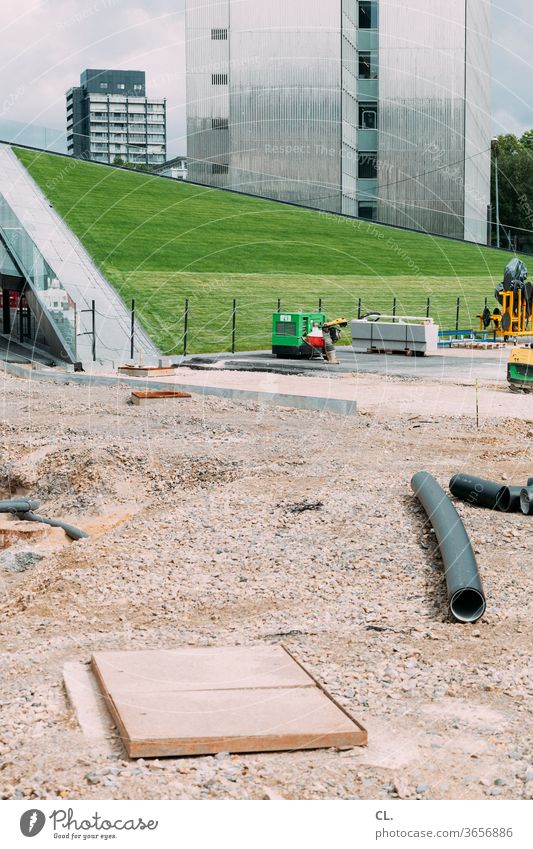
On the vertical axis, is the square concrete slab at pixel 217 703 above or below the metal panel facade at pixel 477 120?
below

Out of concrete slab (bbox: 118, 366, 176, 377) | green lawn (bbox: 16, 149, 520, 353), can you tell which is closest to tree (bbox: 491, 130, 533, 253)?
green lawn (bbox: 16, 149, 520, 353)

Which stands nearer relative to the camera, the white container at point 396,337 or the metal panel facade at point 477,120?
the white container at point 396,337

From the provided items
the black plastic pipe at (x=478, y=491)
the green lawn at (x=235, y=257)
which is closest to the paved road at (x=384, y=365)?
the green lawn at (x=235, y=257)

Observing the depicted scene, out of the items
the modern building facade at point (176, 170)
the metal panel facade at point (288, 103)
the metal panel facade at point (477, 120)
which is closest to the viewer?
the metal panel facade at point (288, 103)

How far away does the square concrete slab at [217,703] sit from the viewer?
6.88m

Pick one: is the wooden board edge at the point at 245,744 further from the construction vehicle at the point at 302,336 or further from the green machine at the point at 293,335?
the green machine at the point at 293,335

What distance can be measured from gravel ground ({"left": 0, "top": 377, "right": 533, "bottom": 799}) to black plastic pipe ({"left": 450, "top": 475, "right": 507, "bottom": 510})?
0.22 m

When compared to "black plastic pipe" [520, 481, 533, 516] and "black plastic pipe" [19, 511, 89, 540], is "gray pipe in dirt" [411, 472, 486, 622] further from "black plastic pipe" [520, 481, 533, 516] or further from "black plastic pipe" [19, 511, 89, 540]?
"black plastic pipe" [19, 511, 89, 540]

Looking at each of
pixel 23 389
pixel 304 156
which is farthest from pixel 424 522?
pixel 304 156

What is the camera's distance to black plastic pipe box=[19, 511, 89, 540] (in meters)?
14.7

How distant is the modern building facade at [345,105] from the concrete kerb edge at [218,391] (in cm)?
4569

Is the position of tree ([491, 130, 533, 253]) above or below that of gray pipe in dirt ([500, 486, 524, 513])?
above

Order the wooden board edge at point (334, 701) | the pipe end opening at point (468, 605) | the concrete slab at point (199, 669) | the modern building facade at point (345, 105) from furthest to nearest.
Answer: the modern building facade at point (345, 105), the pipe end opening at point (468, 605), the concrete slab at point (199, 669), the wooden board edge at point (334, 701)

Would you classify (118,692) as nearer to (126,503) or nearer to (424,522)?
(424,522)
